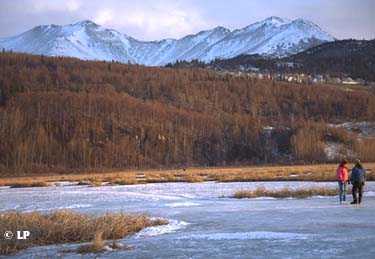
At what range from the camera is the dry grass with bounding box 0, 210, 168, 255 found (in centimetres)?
1923

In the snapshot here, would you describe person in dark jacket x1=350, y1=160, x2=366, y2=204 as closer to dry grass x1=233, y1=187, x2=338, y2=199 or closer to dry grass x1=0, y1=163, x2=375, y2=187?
dry grass x1=233, y1=187, x2=338, y2=199

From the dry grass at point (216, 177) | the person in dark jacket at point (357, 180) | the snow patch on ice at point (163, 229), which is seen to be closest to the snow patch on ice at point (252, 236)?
the snow patch on ice at point (163, 229)

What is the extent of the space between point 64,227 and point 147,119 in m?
138

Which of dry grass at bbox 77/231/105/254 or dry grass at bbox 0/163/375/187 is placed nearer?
dry grass at bbox 77/231/105/254

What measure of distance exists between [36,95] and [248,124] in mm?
54940

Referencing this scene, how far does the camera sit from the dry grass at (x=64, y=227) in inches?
757

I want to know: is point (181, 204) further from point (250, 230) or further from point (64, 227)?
point (64, 227)

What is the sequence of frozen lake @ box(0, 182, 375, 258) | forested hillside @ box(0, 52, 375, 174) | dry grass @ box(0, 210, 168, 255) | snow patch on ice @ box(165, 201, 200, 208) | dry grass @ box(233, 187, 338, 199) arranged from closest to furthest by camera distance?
frozen lake @ box(0, 182, 375, 258) → dry grass @ box(0, 210, 168, 255) → snow patch on ice @ box(165, 201, 200, 208) → dry grass @ box(233, 187, 338, 199) → forested hillside @ box(0, 52, 375, 174)

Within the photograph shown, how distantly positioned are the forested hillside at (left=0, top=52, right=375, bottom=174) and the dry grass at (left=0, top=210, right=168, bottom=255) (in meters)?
101

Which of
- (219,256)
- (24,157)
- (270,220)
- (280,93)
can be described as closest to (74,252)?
(219,256)

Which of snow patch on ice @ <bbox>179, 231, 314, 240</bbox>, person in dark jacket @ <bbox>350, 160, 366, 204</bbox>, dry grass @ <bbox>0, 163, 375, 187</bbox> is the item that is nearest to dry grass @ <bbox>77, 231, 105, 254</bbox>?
snow patch on ice @ <bbox>179, 231, 314, 240</bbox>

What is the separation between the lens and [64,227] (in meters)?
19.9

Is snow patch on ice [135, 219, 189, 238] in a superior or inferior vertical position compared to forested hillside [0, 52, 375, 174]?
inferior

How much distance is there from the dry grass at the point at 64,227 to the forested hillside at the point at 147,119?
101m
